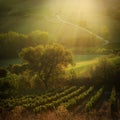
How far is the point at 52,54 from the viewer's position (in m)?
8.09

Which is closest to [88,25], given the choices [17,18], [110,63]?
[110,63]

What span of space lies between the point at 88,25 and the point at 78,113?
2.47m

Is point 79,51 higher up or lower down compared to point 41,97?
higher up

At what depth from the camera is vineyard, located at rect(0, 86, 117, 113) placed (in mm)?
7620

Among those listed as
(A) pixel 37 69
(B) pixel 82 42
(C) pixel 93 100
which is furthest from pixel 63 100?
(B) pixel 82 42

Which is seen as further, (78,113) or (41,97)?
(41,97)

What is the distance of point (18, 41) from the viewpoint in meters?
8.23

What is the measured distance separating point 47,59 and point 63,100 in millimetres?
1168

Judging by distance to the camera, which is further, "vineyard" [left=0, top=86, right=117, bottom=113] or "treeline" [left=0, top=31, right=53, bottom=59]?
"treeline" [left=0, top=31, right=53, bottom=59]

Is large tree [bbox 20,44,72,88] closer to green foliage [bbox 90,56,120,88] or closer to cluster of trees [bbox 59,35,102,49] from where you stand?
cluster of trees [bbox 59,35,102,49]

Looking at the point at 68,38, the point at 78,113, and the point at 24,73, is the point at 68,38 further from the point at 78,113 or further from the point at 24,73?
the point at 78,113

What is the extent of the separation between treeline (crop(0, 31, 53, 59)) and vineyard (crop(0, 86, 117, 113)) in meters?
1.26

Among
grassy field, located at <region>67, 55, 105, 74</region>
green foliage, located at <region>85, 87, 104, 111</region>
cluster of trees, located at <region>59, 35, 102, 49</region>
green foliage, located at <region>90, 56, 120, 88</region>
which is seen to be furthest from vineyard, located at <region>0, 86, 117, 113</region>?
cluster of trees, located at <region>59, 35, 102, 49</region>

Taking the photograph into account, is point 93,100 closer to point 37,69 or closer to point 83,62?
point 83,62
